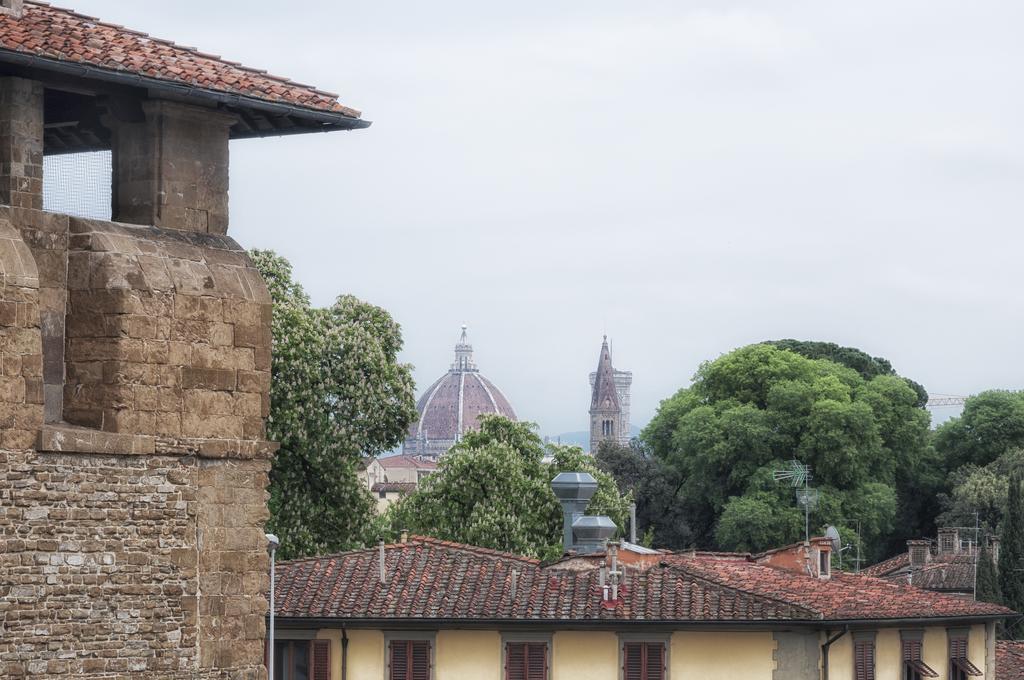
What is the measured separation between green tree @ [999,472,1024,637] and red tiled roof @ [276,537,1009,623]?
3305 centimetres

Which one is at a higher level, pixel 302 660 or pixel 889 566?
pixel 889 566

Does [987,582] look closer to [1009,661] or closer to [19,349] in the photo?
[1009,661]

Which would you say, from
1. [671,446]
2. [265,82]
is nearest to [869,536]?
[671,446]

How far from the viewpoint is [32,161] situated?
2075 cm

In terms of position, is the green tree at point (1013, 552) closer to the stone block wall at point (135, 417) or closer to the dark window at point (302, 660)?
the dark window at point (302, 660)

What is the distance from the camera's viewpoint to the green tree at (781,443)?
84125 mm

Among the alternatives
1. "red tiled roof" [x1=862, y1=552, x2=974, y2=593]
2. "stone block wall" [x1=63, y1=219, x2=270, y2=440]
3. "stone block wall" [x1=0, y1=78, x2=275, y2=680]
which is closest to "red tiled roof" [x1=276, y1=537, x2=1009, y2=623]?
"stone block wall" [x1=0, y1=78, x2=275, y2=680]

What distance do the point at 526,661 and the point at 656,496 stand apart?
57.9 meters

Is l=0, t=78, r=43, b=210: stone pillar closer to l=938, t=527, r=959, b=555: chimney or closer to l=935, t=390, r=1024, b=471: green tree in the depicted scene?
l=938, t=527, r=959, b=555: chimney

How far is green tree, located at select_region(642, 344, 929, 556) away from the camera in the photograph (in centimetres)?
8412

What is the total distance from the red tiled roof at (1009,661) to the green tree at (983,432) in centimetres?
4860

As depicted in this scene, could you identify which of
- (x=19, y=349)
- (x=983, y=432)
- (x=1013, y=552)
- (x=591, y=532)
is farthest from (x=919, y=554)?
A: (x=19, y=349)

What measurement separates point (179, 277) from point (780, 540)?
206 ft

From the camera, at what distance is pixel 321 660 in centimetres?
3459
